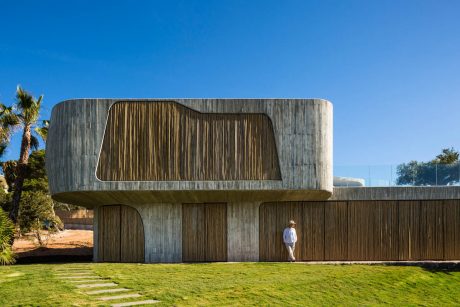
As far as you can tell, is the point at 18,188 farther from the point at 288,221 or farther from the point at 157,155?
the point at 288,221

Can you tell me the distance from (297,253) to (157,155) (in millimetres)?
6918

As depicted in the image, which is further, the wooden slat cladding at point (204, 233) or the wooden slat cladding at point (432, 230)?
the wooden slat cladding at point (432, 230)

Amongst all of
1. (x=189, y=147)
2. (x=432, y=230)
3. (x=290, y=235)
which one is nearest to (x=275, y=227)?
(x=290, y=235)

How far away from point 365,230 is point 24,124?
18.4 m

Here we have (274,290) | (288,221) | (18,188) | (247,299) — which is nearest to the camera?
(247,299)

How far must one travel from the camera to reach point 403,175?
19797 mm

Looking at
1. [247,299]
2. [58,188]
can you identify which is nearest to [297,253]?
[247,299]

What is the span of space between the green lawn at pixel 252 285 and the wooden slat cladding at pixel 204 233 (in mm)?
1909

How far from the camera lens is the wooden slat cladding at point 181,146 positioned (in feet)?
55.2

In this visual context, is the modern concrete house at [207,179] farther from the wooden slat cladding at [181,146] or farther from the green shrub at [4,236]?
the green shrub at [4,236]

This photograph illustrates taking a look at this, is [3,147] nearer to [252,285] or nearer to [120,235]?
[120,235]

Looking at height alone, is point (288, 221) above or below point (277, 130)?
below

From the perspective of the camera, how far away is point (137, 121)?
16938mm

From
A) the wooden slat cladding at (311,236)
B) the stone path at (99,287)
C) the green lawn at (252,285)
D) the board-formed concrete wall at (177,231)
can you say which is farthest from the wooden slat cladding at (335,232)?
the stone path at (99,287)
